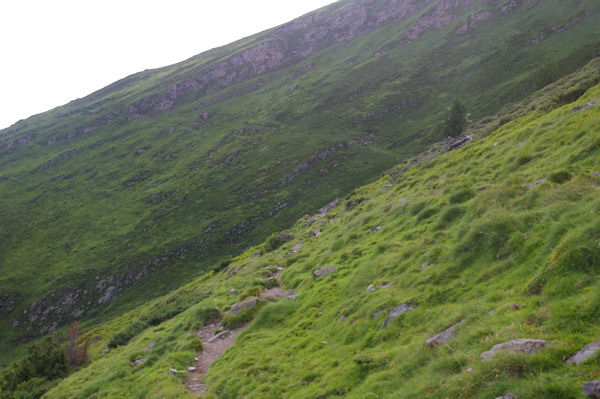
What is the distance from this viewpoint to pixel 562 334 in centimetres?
718

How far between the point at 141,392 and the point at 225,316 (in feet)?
23.1

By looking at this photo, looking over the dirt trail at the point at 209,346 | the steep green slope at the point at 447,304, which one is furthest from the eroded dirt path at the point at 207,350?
the steep green slope at the point at 447,304

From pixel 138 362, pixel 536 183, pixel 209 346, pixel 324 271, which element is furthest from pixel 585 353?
pixel 138 362

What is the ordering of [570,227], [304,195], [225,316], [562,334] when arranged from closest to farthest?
[562,334] → [570,227] → [225,316] → [304,195]

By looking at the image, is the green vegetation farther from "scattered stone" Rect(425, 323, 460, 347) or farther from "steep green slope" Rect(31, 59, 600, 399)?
"scattered stone" Rect(425, 323, 460, 347)

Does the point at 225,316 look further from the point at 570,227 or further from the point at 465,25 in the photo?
the point at 465,25

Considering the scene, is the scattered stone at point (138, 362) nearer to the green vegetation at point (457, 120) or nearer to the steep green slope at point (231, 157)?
the steep green slope at point (231, 157)

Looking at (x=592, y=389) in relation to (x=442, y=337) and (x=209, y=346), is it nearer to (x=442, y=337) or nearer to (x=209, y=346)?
(x=442, y=337)

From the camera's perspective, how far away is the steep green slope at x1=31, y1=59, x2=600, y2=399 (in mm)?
7621

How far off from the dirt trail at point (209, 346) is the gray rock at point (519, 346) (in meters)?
13.2

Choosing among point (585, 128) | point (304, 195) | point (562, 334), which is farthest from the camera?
point (304, 195)

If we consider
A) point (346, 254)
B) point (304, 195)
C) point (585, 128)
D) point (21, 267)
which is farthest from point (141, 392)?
point (21, 267)

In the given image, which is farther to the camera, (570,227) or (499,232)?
(499,232)

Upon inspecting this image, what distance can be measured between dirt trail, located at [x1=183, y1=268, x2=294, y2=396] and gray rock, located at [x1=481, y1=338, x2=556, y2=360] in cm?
1318
